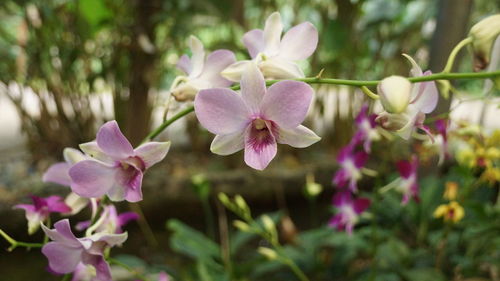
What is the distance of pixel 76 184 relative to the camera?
0.30m

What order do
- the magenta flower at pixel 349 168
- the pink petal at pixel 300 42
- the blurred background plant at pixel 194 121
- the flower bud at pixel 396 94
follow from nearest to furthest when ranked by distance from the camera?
the flower bud at pixel 396 94 → the pink petal at pixel 300 42 → the magenta flower at pixel 349 168 → the blurred background plant at pixel 194 121

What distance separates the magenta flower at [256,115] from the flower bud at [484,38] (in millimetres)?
115

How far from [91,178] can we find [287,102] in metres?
0.15

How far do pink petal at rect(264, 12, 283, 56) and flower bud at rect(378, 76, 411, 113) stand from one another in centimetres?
15

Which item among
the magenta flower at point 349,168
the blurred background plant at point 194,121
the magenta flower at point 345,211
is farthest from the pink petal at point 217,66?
the blurred background plant at point 194,121

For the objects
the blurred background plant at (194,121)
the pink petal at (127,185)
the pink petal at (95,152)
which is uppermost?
the pink petal at (95,152)

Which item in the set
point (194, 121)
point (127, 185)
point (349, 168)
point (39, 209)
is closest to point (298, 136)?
point (127, 185)

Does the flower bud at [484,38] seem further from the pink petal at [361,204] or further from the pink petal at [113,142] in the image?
the pink petal at [361,204]

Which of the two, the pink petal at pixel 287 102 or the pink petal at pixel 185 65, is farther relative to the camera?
the pink petal at pixel 185 65

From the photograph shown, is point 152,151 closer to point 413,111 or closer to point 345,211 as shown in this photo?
point 413,111

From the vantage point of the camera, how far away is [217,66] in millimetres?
373

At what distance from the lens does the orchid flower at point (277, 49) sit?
34cm

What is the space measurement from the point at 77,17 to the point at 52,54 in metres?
0.27

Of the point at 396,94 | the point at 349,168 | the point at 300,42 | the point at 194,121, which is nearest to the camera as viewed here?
the point at 396,94
